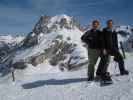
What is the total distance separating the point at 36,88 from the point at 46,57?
406 ft

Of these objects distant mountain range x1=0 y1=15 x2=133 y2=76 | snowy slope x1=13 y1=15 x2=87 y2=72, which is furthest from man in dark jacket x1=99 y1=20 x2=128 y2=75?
snowy slope x1=13 y1=15 x2=87 y2=72

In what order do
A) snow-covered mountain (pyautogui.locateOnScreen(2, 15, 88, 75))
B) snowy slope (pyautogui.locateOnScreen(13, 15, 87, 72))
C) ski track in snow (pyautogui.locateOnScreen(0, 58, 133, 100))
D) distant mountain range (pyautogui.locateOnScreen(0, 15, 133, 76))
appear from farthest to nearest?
snowy slope (pyautogui.locateOnScreen(13, 15, 87, 72)) → snow-covered mountain (pyautogui.locateOnScreen(2, 15, 88, 75)) → distant mountain range (pyautogui.locateOnScreen(0, 15, 133, 76)) → ski track in snow (pyautogui.locateOnScreen(0, 58, 133, 100))

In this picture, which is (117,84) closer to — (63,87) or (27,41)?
(63,87)

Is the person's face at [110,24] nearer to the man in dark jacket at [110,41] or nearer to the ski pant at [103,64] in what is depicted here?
the man in dark jacket at [110,41]

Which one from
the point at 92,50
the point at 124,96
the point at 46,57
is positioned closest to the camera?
the point at 124,96

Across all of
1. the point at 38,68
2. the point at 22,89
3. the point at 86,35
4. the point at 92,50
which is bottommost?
the point at 38,68

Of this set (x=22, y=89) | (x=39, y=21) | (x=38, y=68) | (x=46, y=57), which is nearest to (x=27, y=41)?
(x=39, y=21)

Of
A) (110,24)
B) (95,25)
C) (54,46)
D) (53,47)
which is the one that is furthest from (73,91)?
(54,46)

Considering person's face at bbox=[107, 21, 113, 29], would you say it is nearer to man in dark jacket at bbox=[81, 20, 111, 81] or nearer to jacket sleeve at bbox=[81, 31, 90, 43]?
man in dark jacket at bbox=[81, 20, 111, 81]

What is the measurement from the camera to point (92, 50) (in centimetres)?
941

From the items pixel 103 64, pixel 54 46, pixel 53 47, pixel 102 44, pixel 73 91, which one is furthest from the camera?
pixel 54 46

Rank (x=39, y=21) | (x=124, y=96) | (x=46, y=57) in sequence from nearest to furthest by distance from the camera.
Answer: (x=124, y=96), (x=46, y=57), (x=39, y=21)

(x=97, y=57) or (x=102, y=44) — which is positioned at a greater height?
(x=102, y=44)

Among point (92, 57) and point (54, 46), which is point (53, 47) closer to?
→ point (54, 46)
